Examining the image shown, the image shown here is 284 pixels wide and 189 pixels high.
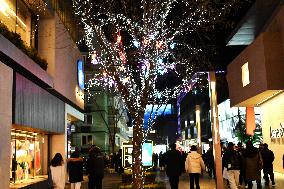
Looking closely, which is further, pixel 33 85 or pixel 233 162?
pixel 33 85

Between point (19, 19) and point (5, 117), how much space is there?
6401 millimetres

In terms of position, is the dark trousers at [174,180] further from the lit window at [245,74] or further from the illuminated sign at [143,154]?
the lit window at [245,74]

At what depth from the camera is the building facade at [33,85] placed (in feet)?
43.0

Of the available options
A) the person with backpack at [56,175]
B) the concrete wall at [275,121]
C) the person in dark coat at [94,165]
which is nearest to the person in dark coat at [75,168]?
the person in dark coat at [94,165]

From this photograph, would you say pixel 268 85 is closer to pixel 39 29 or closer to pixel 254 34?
pixel 254 34

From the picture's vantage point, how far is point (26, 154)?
18797 millimetres

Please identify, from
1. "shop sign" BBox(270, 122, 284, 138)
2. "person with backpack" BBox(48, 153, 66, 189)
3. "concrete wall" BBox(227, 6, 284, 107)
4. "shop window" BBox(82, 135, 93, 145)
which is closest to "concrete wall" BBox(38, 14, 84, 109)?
"person with backpack" BBox(48, 153, 66, 189)

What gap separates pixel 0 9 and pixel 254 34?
55.2 feet

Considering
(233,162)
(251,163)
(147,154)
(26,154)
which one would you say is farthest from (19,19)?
(251,163)

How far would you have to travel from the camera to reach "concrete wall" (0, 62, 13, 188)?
12.4m

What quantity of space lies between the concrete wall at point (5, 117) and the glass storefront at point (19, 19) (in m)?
2.68

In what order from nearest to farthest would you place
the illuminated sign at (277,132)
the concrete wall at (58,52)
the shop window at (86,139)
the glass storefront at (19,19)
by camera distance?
the glass storefront at (19,19)
the concrete wall at (58,52)
the illuminated sign at (277,132)
the shop window at (86,139)

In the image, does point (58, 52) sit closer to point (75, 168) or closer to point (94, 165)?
point (94, 165)

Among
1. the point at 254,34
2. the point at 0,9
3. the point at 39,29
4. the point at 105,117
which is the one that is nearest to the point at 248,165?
the point at 0,9
